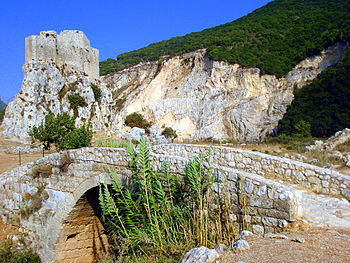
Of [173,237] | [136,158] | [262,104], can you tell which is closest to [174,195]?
[173,237]

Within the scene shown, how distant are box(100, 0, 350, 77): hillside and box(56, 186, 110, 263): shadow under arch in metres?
28.8

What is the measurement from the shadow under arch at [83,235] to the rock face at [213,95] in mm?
23720

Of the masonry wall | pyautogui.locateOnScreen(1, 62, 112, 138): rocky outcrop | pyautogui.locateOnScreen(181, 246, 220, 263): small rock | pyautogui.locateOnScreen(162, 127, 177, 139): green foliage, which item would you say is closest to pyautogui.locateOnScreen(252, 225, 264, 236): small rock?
pyautogui.locateOnScreen(181, 246, 220, 263): small rock

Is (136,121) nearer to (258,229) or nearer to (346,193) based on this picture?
(346,193)

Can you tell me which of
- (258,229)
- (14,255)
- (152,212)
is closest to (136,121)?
(14,255)

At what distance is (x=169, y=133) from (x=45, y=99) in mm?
13981

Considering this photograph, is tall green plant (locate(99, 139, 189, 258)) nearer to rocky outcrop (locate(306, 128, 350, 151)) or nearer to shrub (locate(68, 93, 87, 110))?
rocky outcrop (locate(306, 128, 350, 151))

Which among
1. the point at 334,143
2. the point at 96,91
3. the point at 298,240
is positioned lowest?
the point at 298,240

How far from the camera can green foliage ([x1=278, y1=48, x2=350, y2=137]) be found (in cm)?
2491

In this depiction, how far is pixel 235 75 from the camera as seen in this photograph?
34.9 metres

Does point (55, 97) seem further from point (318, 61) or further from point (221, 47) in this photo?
point (318, 61)

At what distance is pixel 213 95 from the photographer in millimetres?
35938

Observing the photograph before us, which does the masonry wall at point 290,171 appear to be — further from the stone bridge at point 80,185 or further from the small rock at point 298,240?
the small rock at point 298,240

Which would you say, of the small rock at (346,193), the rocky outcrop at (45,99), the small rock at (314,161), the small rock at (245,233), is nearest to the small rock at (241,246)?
the small rock at (245,233)
